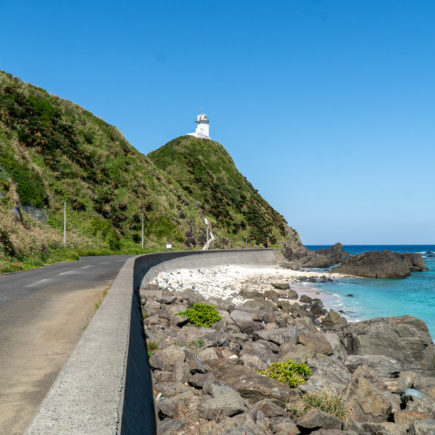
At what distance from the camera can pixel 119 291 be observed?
10227mm

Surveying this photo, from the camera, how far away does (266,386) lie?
682 centimetres

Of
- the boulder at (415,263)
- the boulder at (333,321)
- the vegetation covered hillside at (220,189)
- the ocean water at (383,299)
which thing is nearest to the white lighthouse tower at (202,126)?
the vegetation covered hillside at (220,189)

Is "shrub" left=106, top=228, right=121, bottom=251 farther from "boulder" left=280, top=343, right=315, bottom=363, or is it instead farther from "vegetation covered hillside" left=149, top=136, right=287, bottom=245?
"boulder" left=280, top=343, right=315, bottom=363

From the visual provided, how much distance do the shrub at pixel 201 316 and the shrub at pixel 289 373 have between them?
10.5ft

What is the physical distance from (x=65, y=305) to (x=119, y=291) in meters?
1.67

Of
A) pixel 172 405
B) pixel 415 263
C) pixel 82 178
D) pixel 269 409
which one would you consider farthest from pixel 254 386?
pixel 415 263

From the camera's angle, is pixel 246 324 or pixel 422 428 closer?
pixel 422 428

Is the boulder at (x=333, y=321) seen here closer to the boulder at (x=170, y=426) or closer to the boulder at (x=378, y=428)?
the boulder at (x=378, y=428)

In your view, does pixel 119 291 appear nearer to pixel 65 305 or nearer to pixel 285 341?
pixel 65 305

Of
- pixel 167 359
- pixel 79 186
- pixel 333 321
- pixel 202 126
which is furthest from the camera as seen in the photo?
pixel 202 126

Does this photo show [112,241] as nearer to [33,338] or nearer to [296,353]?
[296,353]

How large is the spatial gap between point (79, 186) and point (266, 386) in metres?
58.4

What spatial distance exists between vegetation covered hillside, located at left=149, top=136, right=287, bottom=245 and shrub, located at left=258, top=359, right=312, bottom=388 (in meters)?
86.8

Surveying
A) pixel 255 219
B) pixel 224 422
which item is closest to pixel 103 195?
pixel 255 219
